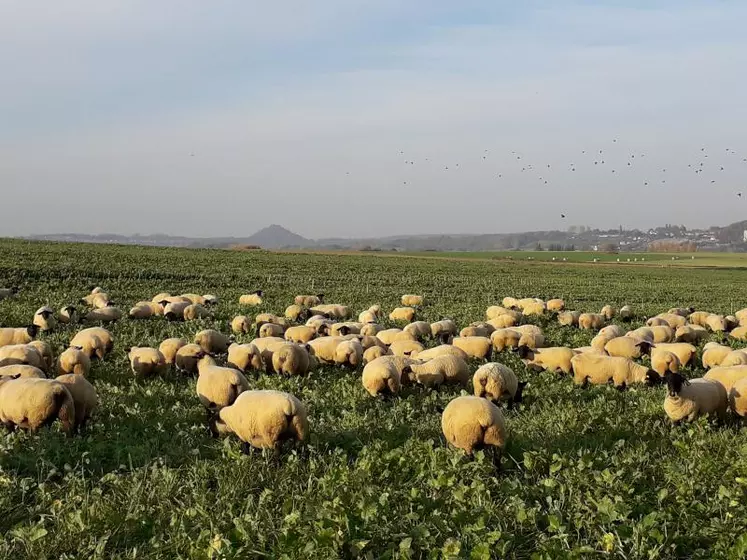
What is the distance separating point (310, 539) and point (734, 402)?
19.7 feet

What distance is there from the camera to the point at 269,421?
6195 mm

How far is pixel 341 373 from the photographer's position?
10.3 meters

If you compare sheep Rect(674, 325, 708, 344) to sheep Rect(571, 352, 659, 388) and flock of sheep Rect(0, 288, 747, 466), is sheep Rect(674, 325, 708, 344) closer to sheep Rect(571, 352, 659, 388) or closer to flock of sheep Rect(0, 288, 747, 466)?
flock of sheep Rect(0, 288, 747, 466)

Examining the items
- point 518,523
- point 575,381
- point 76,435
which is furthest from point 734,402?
point 76,435

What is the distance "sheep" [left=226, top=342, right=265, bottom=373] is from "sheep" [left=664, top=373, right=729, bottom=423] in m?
6.03

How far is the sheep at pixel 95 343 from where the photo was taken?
34.4 ft

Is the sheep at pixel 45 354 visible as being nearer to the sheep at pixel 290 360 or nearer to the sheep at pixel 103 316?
the sheep at pixel 290 360

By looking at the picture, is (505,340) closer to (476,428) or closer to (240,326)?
(240,326)

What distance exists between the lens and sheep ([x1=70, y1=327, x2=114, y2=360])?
10.5 metres

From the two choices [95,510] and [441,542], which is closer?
[441,542]

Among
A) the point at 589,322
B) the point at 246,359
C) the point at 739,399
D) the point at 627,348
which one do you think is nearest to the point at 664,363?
the point at 627,348

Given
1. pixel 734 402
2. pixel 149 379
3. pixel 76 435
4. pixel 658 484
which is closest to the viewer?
pixel 658 484

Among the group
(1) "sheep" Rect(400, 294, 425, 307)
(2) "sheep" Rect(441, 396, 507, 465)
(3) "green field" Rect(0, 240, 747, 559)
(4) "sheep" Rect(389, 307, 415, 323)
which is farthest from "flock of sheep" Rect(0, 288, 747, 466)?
(1) "sheep" Rect(400, 294, 425, 307)

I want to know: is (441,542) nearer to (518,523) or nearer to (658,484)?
(518,523)
